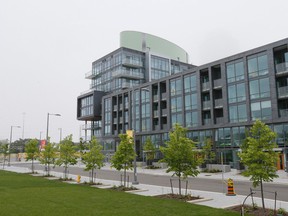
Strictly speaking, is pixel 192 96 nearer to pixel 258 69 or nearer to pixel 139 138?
pixel 258 69

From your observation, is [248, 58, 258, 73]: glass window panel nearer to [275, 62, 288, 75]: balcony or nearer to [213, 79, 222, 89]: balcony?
[275, 62, 288, 75]: balcony

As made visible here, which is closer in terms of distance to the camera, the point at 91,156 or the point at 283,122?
the point at 91,156

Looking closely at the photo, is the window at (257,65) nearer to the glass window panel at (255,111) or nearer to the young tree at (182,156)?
the glass window panel at (255,111)

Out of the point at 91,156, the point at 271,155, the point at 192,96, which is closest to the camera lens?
the point at 271,155

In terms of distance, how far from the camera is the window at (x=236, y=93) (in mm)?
41156

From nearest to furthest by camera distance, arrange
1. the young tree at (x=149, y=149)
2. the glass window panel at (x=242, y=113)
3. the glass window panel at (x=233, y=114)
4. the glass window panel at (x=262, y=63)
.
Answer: the glass window panel at (x=262, y=63) < the glass window panel at (x=242, y=113) < the glass window panel at (x=233, y=114) < the young tree at (x=149, y=149)

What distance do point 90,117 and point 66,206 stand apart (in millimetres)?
63159

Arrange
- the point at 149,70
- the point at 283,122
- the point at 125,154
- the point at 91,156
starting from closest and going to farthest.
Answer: the point at 125,154, the point at 91,156, the point at 283,122, the point at 149,70

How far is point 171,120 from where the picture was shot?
173 ft

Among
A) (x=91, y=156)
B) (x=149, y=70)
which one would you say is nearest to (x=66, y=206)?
(x=91, y=156)

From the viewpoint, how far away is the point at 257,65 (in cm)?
3966

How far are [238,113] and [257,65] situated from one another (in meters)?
7.15

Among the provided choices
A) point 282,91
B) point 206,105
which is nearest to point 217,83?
point 206,105

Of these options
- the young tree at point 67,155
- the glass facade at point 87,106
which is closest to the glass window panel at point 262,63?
the young tree at point 67,155
